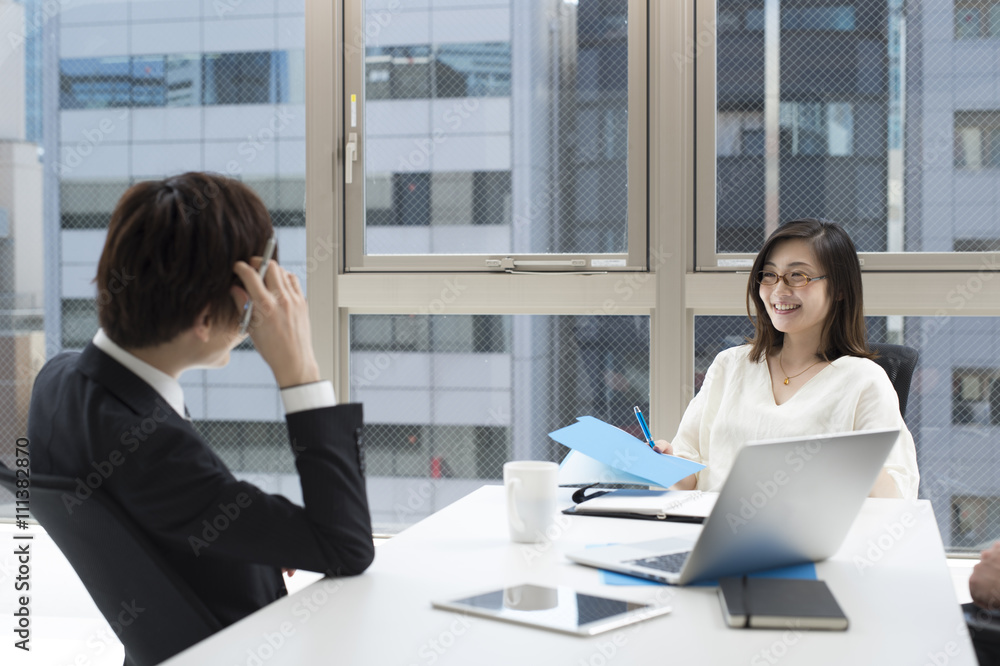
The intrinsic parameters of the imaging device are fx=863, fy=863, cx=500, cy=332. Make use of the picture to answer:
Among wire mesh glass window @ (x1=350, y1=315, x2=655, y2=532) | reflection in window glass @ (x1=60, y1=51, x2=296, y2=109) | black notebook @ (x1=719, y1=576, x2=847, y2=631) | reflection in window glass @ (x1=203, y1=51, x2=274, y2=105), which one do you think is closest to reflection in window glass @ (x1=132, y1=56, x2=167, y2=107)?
reflection in window glass @ (x1=60, y1=51, x2=296, y2=109)

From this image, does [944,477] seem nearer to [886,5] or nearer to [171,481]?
[886,5]

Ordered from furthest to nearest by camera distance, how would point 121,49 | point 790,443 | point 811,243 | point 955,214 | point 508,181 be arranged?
point 121,49 < point 508,181 < point 955,214 < point 811,243 < point 790,443

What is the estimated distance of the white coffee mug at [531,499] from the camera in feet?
4.22

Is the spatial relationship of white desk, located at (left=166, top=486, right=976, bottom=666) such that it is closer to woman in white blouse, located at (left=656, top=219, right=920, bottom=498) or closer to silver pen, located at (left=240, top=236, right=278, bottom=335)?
silver pen, located at (left=240, top=236, right=278, bottom=335)

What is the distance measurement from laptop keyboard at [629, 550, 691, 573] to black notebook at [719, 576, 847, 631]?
7 centimetres

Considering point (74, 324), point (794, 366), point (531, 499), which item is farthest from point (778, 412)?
point (74, 324)

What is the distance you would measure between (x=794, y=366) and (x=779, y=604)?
1.32m

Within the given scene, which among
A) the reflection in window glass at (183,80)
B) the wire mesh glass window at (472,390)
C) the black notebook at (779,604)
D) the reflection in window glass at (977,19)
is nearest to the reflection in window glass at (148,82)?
the reflection in window glass at (183,80)

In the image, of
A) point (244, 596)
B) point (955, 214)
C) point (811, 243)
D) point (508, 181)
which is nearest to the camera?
point (244, 596)

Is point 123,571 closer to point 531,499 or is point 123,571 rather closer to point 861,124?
point 531,499

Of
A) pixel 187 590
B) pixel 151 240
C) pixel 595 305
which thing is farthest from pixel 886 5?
pixel 187 590

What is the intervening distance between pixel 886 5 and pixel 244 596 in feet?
9.05

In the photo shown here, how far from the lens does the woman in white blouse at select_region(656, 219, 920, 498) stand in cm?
202

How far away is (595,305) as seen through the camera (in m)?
2.96
